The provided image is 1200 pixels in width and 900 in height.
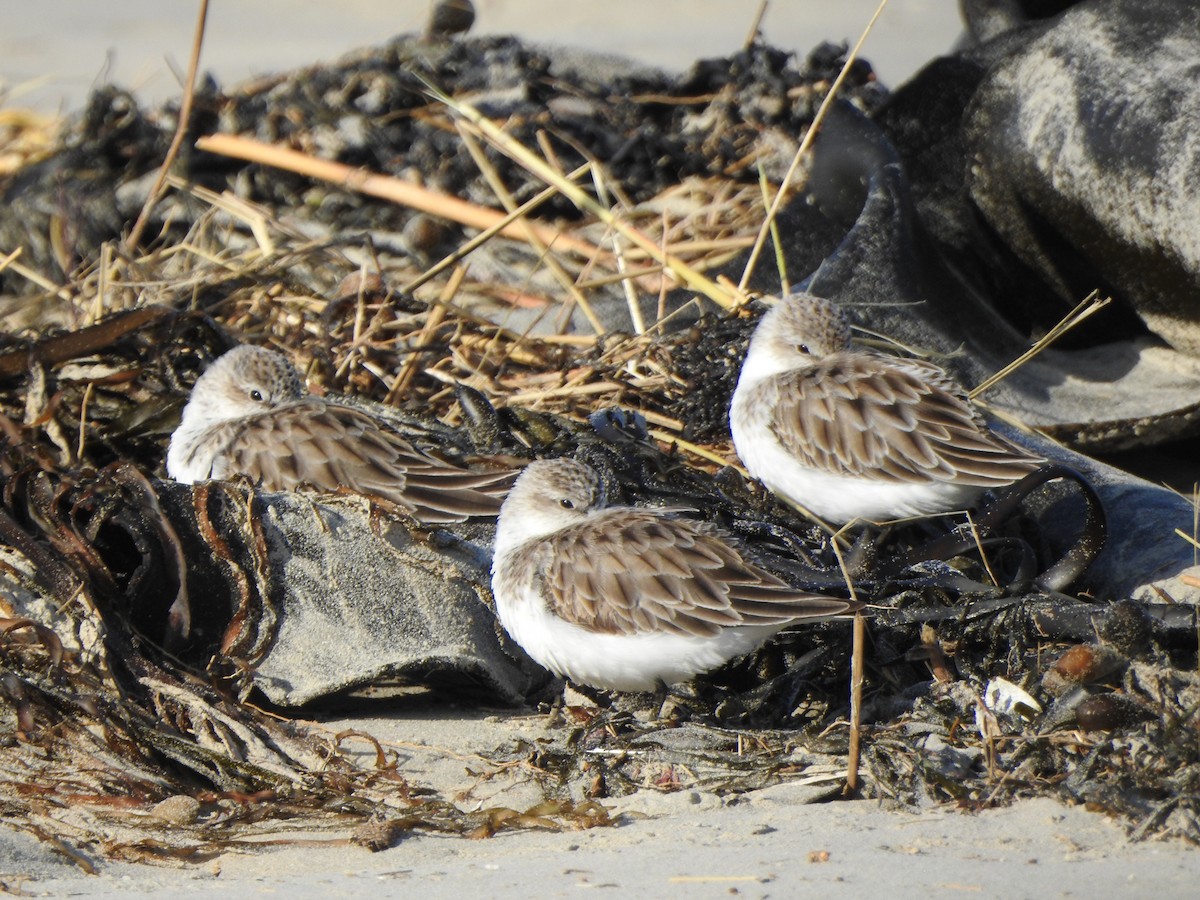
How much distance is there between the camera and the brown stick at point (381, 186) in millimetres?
7574

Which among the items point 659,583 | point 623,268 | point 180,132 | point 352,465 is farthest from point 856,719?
point 180,132

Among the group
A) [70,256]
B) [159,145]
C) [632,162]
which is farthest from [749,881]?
[159,145]

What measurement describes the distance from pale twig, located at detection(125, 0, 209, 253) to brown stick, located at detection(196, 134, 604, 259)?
54 cm

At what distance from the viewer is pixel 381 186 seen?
313 inches

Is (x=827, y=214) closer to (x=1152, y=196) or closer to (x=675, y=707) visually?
(x=1152, y=196)

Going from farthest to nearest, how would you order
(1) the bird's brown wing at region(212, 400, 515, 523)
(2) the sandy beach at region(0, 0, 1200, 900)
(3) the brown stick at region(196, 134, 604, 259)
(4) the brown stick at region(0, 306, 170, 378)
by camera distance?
(3) the brown stick at region(196, 134, 604, 259) → (4) the brown stick at region(0, 306, 170, 378) → (1) the bird's brown wing at region(212, 400, 515, 523) → (2) the sandy beach at region(0, 0, 1200, 900)

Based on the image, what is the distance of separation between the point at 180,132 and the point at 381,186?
1757mm

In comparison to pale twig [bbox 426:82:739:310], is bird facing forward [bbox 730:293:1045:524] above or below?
below

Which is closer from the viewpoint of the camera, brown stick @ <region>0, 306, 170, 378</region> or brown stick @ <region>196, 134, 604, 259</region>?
brown stick @ <region>0, 306, 170, 378</region>

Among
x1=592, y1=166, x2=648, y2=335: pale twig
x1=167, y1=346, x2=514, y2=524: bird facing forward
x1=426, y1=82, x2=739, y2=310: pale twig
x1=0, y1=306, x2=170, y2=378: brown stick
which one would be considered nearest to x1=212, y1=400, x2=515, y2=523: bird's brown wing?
x1=167, y1=346, x2=514, y2=524: bird facing forward

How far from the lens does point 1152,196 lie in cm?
608

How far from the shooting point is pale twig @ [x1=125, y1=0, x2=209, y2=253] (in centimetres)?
584

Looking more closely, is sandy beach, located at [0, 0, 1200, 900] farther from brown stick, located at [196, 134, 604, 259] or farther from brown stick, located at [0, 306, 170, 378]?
brown stick, located at [196, 134, 604, 259]

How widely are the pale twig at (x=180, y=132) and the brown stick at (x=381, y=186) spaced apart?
21.3 inches
